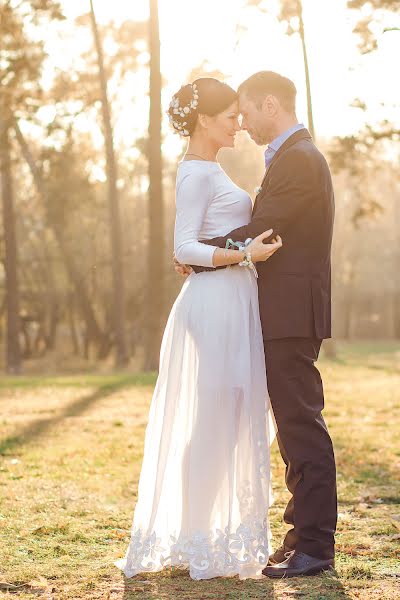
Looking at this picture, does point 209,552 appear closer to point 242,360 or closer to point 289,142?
point 242,360

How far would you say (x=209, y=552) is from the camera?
16.6ft

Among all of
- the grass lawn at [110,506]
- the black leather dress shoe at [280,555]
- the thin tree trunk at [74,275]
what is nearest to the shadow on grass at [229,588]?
the grass lawn at [110,506]

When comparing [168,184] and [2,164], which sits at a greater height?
[168,184]

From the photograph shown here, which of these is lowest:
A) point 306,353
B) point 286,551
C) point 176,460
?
point 286,551

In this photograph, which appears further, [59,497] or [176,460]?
[59,497]

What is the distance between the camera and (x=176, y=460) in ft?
17.4

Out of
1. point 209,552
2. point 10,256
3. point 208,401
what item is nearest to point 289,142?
point 208,401

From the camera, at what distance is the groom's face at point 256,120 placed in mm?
5156

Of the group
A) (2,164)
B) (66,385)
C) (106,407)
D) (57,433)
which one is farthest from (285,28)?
(57,433)

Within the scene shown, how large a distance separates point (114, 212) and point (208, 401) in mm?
22158

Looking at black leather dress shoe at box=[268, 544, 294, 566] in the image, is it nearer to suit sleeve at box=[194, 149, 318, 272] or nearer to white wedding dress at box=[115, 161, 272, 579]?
white wedding dress at box=[115, 161, 272, 579]

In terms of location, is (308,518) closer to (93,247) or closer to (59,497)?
(59,497)

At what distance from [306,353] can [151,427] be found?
3.05 feet

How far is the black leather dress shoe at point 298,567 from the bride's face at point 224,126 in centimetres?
218
